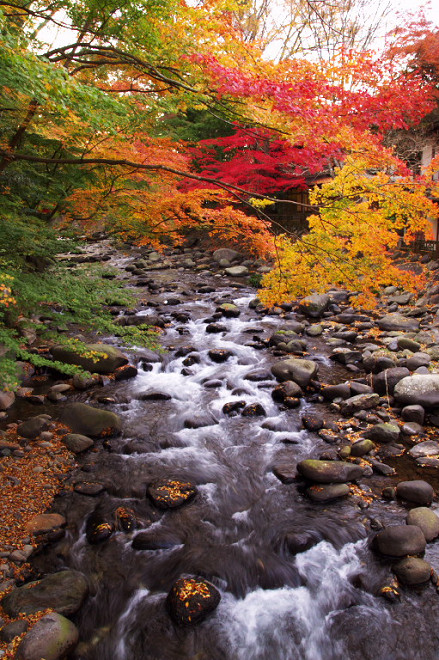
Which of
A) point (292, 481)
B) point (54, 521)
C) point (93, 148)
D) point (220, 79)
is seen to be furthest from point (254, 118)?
point (54, 521)

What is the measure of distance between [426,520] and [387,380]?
10.2 feet

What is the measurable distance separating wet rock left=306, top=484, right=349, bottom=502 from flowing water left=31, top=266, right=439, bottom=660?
0.08 metres

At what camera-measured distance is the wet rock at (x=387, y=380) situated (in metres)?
6.90

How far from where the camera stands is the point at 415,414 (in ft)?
19.8

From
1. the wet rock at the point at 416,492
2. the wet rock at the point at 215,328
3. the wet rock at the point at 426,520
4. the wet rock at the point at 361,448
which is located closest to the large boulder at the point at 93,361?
the wet rock at the point at 215,328

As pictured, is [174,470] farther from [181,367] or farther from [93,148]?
[93,148]

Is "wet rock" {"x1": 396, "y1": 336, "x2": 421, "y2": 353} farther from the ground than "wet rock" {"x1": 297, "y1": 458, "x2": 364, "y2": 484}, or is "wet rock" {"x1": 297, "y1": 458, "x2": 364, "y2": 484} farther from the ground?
"wet rock" {"x1": 396, "y1": 336, "x2": 421, "y2": 353}

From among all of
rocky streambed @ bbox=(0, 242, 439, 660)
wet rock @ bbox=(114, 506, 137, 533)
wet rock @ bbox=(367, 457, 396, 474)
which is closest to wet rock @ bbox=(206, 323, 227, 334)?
rocky streambed @ bbox=(0, 242, 439, 660)

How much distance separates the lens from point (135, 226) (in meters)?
9.16

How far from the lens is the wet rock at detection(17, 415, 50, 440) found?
221 inches

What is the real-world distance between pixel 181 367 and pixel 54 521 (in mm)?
4497

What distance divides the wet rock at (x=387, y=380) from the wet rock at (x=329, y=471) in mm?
2275

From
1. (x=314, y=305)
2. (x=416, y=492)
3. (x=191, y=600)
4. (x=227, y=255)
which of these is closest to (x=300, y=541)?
(x=191, y=600)

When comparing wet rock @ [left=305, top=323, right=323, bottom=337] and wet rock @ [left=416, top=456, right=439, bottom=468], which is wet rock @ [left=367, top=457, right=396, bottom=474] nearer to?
wet rock @ [left=416, top=456, right=439, bottom=468]
